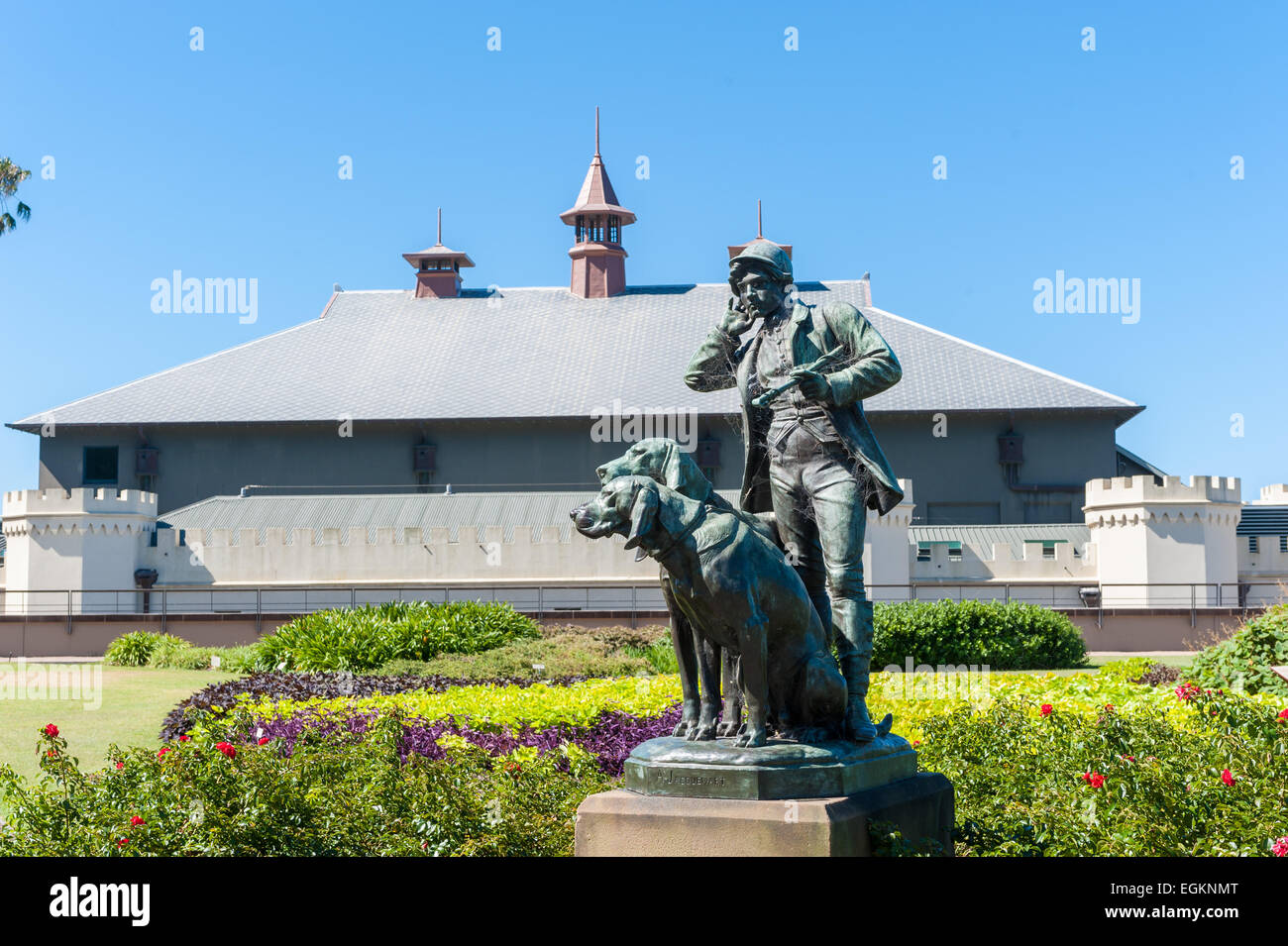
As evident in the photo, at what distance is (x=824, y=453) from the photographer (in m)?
6.30

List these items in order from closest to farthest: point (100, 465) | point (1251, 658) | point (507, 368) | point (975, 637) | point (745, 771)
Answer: point (745, 771)
point (1251, 658)
point (975, 637)
point (100, 465)
point (507, 368)

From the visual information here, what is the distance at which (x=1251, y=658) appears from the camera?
1299cm

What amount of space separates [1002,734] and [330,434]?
38.5 meters

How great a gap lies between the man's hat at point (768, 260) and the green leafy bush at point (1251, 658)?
7.91 metres

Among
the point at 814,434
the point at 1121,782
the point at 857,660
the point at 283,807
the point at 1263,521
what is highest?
the point at 814,434

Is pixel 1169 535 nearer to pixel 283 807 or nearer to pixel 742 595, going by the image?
pixel 742 595

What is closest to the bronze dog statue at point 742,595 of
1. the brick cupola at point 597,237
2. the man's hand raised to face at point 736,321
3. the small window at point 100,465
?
the man's hand raised to face at point 736,321

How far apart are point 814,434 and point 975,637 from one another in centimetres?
1610

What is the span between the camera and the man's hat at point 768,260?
6.42m

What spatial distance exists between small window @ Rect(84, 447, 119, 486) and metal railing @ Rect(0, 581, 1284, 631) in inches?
438

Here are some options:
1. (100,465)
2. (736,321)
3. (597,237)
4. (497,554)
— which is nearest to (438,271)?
(597,237)

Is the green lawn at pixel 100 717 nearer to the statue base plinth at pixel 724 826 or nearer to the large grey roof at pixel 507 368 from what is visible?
the statue base plinth at pixel 724 826
